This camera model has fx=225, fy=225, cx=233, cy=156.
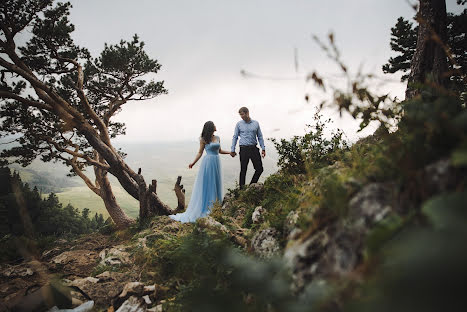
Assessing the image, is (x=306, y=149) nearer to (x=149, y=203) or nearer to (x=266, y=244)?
(x=266, y=244)

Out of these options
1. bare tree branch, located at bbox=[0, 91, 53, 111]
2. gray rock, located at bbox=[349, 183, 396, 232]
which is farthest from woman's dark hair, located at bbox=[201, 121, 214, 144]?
gray rock, located at bbox=[349, 183, 396, 232]

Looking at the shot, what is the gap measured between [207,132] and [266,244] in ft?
21.0

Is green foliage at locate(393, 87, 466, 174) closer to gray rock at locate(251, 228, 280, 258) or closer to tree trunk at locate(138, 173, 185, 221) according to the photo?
gray rock at locate(251, 228, 280, 258)

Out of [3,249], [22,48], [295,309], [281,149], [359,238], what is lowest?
[3,249]

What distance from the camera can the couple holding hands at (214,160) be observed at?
7.68 m

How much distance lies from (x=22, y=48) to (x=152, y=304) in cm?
1164

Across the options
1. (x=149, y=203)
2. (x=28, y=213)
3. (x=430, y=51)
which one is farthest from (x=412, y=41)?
(x=28, y=213)

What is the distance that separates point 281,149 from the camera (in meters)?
5.71

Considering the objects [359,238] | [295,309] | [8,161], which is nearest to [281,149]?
[359,238]

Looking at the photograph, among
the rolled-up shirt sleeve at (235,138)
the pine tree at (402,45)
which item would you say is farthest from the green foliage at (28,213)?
the pine tree at (402,45)

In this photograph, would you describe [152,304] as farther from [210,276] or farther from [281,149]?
[281,149]

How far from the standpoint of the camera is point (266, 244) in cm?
229

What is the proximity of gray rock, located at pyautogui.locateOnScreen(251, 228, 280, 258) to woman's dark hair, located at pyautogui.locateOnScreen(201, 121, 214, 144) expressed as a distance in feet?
20.0

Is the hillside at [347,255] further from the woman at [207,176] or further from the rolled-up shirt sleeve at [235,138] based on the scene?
the woman at [207,176]
